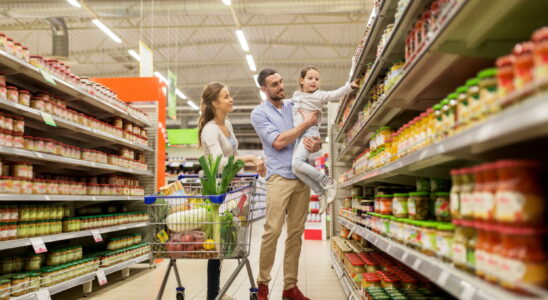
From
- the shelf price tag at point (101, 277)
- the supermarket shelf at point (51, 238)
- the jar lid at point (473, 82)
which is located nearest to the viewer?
the jar lid at point (473, 82)

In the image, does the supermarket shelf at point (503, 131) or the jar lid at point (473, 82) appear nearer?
the supermarket shelf at point (503, 131)

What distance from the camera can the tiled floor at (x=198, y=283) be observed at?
154 inches

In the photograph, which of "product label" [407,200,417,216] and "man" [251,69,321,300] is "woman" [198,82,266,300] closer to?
"man" [251,69,321,300]

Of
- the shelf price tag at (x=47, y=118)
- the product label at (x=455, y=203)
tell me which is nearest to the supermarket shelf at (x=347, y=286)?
the product label at (x=455, y=203)

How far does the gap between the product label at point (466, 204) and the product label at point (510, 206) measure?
0.57ft

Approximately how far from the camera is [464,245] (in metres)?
1.32

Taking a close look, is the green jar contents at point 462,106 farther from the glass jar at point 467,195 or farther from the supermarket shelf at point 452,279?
the supermarket shelf at point 452,279

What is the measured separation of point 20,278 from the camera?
10.5 ft

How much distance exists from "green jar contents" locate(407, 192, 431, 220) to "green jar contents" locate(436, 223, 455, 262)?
1.44 feet

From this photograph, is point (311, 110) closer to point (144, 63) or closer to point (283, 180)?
point (283, 180)

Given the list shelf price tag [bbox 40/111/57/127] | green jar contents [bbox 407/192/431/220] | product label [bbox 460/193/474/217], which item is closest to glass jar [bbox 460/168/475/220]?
product label [bbox 460/193/474/217]

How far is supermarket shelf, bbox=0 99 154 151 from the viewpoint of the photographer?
3222mm

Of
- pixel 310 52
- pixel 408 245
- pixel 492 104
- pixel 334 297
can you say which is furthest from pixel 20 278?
pixel 310 52

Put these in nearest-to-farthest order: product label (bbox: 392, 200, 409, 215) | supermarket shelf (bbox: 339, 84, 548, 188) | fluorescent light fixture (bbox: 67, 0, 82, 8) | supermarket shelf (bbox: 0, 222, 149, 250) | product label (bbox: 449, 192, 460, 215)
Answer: supermarket shelf (bbox: 339, 84, 548, 188) → product label (bbox: 449, 192, 460, 215) → product label (bbox: 392, 200, 409, 215) → supermarket shelf (bbox: 0, 222, 149, 250) → fluorescent light fixture (bbox: 67, 0, 82, 8)
